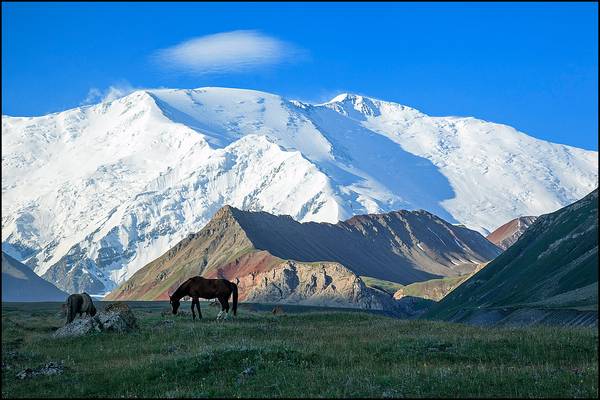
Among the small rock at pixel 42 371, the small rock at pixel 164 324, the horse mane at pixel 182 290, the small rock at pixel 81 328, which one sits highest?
the horse mane at pixel 182 290

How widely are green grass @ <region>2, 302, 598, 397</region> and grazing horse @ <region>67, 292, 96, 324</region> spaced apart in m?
7.91

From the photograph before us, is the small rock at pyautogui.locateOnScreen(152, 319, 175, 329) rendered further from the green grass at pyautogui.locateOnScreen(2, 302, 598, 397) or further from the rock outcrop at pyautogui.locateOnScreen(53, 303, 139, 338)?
the green grass at pyautogui.locateOnScreen(2, 302, 598, 397)

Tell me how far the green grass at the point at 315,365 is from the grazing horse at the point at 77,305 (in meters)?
7.91

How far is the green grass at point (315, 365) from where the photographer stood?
18938 millimetres

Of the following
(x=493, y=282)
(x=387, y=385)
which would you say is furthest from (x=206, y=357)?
(x=493, y=282)

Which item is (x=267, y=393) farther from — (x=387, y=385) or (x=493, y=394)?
(x=493, y=394)

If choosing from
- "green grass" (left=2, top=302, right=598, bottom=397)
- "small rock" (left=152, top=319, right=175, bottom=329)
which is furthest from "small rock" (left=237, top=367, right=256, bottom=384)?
"small rock" (left=152, top=319, right=175, bottom=329)

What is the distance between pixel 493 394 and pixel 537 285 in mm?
119146

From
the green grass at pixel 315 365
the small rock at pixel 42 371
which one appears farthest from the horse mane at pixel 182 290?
the small rock at pixel 42 371

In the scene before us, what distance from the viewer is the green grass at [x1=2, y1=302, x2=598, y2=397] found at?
1894cm

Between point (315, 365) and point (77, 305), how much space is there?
72.0 feet

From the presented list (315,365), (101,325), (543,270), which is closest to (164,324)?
(101,325)

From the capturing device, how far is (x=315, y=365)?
22.8m

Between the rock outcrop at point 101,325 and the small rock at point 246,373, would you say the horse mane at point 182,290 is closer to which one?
the rock outcrop at point 101,325
